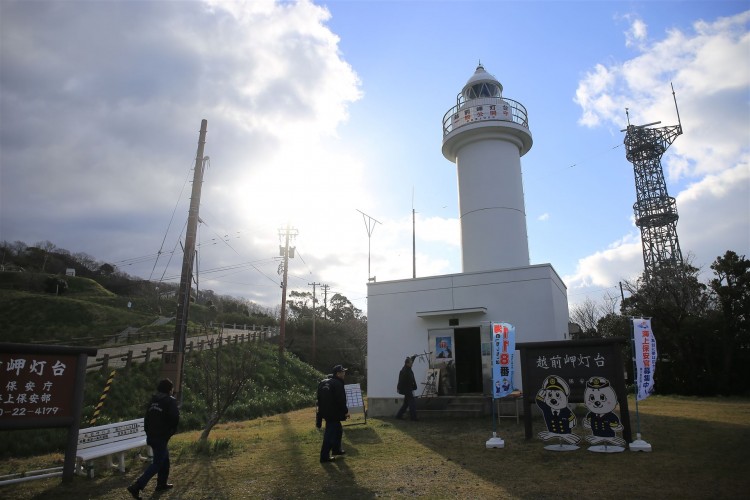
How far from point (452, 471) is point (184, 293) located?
9.55 m

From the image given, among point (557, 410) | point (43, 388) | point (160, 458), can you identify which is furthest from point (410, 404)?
point (43, 388)

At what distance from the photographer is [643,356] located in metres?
7.95

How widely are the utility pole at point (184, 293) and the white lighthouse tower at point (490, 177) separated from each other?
29.8 feet

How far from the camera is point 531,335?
476 inches

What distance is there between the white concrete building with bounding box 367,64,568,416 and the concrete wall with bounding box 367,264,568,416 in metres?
0.03

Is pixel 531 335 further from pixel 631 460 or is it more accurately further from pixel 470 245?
pixel 631 460

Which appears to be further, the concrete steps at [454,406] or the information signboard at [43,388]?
the concrete steps at [454,406]

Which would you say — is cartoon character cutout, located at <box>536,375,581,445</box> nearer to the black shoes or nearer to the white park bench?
the black shoes

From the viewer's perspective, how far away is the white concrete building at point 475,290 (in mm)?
12477

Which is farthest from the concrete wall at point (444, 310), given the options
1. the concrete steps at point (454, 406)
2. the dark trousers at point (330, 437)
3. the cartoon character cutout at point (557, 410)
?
the dark trousers at point (330, 437)

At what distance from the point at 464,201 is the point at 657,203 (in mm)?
30828

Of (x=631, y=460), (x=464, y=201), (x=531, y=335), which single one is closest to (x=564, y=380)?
(x=631, y=460)

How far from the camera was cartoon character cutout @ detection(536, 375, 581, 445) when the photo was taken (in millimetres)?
7430

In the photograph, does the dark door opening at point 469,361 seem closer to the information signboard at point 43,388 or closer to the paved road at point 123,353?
the information signboard at point 43,388
